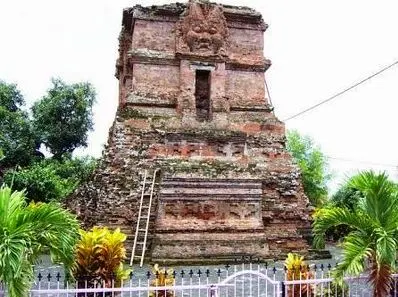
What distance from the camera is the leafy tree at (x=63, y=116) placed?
3288cm

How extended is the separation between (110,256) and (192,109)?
Result: 1094cm

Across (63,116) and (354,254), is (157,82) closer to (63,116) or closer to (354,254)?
A: (354,254)

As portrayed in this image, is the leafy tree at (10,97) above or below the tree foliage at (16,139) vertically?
above

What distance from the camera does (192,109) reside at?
18594mm

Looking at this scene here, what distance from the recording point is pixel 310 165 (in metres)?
38.2

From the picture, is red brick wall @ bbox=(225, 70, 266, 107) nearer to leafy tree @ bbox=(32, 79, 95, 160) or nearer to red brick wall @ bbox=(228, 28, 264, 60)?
red brick wall @ bbox=(228, 28, 264, 60)

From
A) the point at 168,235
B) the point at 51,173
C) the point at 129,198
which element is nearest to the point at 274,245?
the point at 168,235

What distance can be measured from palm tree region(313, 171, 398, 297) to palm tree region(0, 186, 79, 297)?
365 centimetres

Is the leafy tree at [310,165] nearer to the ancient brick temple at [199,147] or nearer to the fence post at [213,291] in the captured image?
the ancient brick temple at [199,147]

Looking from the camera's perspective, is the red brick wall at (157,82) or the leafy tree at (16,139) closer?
the red brick wall at (157,82)

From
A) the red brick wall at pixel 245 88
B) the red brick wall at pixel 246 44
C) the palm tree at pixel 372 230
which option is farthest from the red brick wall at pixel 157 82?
the palm tree at pixel 372 230

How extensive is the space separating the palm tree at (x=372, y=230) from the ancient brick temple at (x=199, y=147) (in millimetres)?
7733

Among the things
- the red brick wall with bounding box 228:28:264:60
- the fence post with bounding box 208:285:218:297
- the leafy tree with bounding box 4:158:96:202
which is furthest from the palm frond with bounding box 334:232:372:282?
the leafy tree with bounding box 4:158:96:202

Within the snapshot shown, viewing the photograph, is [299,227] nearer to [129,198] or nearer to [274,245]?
[274,245]
